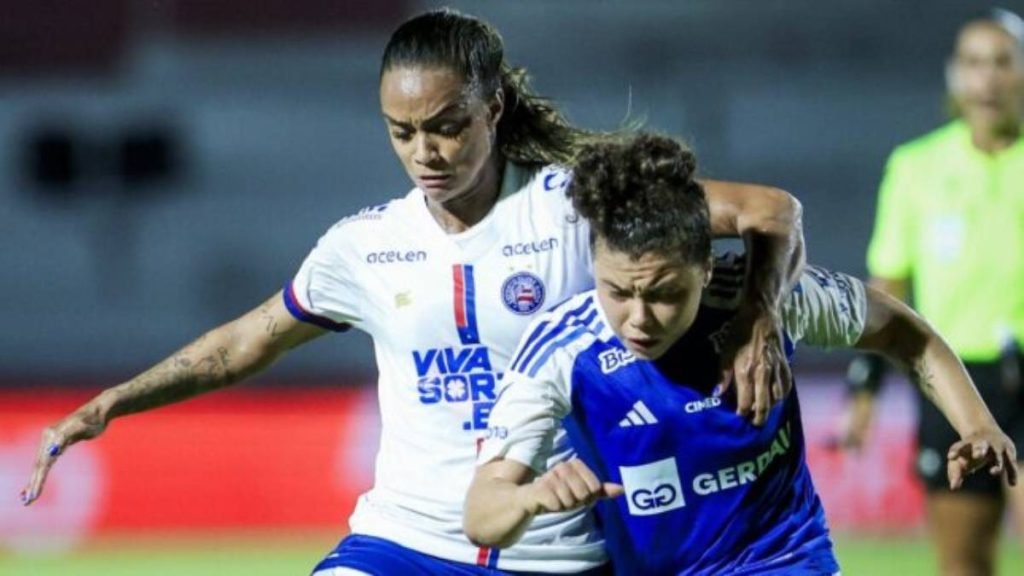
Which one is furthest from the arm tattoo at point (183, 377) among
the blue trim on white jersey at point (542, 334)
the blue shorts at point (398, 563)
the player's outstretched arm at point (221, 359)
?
the blue trim on white jersey at point (542, 334)

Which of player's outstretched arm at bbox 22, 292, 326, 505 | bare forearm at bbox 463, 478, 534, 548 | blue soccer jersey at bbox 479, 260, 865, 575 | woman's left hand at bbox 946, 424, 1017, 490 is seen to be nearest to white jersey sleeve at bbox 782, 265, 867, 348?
blue soccer jersey at bbox 479, 260, 865, 575

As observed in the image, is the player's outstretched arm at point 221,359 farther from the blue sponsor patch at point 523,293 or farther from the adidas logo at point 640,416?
the adidas logo at point 640,416

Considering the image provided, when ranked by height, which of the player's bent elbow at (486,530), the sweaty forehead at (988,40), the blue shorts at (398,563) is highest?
the sweaty forehead at (988,40)

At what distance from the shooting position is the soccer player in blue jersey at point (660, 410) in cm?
362

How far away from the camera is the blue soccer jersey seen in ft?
12.3

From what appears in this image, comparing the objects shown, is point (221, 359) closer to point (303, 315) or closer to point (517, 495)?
point (303, 315)

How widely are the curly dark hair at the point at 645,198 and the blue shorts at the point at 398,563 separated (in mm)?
795

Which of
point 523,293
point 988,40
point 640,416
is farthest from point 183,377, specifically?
point 988,40

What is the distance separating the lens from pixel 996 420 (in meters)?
6.43

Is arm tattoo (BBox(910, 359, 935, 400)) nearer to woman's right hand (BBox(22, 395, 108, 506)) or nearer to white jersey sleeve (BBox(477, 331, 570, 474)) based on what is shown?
white jersey sleeve (BBox(477, 331, 570, 474))

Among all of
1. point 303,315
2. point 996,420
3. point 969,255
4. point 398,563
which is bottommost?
→ point 996,420

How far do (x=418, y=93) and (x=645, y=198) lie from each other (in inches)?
24.5

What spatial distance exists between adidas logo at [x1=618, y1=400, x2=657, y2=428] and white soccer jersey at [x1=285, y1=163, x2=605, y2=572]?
1.34 feet

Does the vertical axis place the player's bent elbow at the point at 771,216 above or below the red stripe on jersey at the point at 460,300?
above
